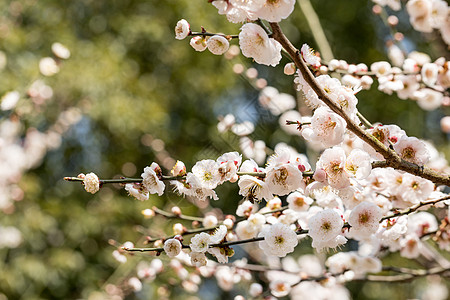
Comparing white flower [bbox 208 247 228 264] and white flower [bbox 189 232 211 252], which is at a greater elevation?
white flower [bbox 189 232 211 252]

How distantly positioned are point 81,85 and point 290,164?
8.12 feet

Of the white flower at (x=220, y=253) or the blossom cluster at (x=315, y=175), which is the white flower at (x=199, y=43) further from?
the white flower at (x=220, y=253)

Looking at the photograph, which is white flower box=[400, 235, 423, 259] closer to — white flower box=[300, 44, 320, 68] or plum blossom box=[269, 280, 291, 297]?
plum blossom box=[269, 280, 291, 297]

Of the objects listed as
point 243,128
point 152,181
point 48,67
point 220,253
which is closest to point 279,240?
point 220,253

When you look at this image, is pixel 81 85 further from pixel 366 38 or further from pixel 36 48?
pixel 366 38

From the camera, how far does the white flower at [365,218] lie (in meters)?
0.74

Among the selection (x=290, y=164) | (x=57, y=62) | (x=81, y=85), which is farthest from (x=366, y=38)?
(x=290, y=164)

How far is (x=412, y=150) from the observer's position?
2.23 ft

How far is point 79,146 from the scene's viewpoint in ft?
11.1

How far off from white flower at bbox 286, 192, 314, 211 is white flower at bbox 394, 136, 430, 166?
0.26 m

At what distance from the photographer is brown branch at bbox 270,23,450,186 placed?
0.57 metres

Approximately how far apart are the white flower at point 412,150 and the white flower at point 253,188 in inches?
7.5

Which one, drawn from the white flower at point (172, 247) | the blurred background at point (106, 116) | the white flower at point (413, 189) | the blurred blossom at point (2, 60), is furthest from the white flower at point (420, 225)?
the blurred blossom at point (2, 60)

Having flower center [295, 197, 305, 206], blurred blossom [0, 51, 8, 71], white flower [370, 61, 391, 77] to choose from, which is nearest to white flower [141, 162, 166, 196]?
flower center [295, 197, 305, 206]
